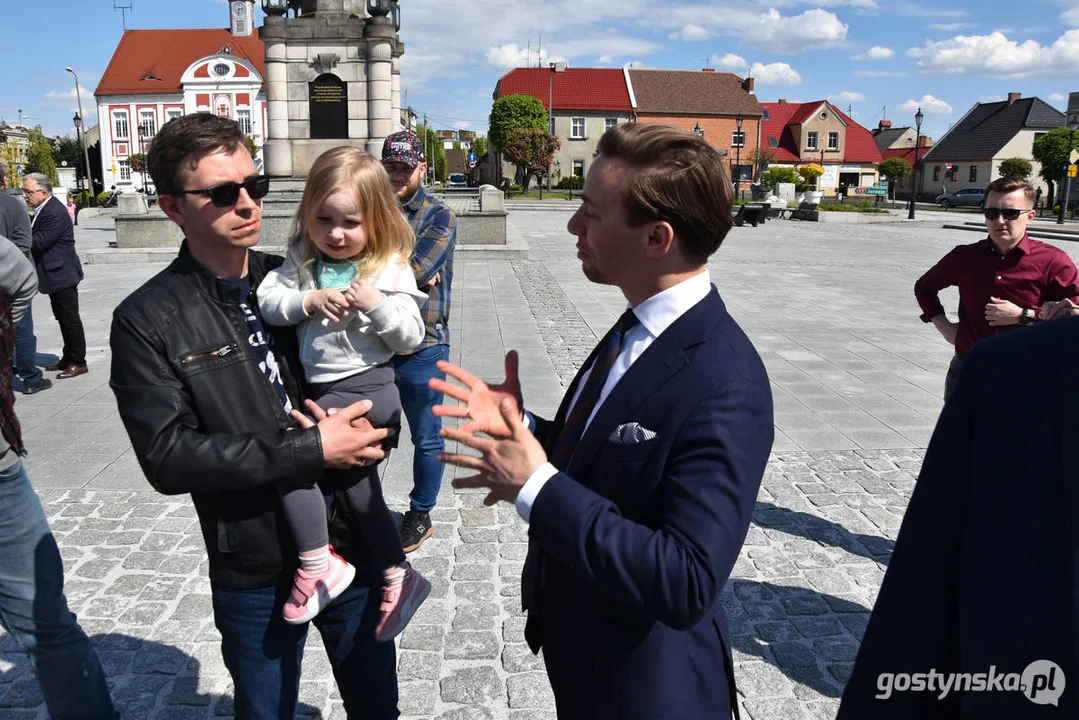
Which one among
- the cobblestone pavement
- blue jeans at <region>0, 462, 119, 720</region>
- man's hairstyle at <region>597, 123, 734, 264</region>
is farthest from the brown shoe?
man's hairstyle at <region>597, 123, 734, 264</region>

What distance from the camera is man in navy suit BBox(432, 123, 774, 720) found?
1548 millimetres

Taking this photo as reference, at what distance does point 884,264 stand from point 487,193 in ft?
31.5

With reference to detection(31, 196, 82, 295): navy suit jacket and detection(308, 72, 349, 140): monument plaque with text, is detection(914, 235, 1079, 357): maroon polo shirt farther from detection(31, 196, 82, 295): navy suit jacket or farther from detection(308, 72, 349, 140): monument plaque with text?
detection(308, 72, 349, 140): monument plaque with text

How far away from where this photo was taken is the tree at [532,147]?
205ft

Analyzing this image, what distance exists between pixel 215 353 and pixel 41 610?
1.25 metres

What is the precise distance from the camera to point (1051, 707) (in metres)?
Result: 0.92

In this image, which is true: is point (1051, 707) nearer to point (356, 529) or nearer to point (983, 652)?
point (983, 652)

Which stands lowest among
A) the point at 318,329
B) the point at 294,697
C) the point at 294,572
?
the point at 294,697

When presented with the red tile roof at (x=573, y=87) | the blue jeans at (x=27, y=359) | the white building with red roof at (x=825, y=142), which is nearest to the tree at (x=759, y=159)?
the white building with red roof at (x=825, y=142)

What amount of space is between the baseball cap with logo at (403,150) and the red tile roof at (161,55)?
74.8m

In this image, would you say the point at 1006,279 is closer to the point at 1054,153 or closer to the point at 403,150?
the point at 403,150

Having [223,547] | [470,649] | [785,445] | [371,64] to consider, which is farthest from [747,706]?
[371,64]

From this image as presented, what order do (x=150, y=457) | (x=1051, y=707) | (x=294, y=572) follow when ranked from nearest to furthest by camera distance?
(x=1051, y=707), (x=150, y=457), (x=294, y=572)

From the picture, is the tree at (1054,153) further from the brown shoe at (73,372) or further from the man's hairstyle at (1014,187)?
the brown shoe at (73,372)
